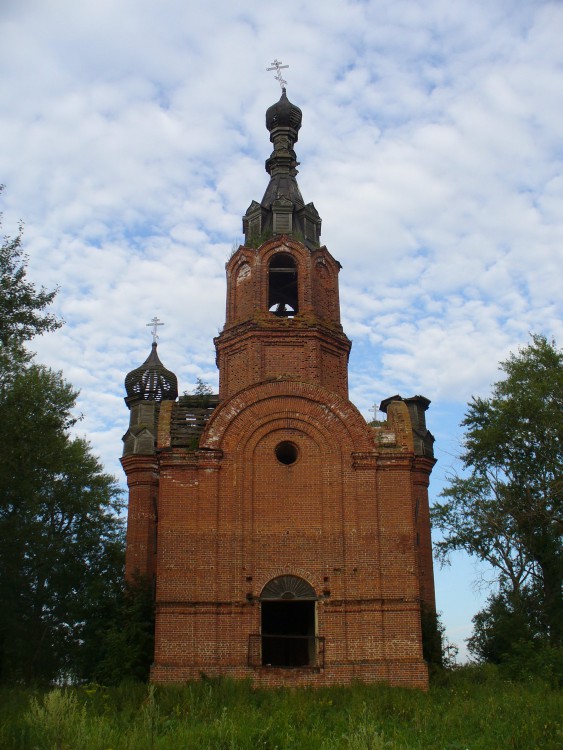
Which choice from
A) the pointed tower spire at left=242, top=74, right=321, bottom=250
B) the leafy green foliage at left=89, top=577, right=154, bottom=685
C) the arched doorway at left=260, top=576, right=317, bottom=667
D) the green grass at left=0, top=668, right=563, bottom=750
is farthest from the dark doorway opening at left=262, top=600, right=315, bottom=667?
the pointed tower spire at left=242, top=74, right=321, bottom=250

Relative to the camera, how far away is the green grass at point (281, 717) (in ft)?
32.2

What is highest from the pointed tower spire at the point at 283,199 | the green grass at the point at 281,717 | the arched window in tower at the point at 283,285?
the pointed tower spire at the point at 283,199

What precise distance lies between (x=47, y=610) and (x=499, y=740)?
59.2 feet

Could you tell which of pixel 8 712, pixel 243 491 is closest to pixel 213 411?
pixel 243 491

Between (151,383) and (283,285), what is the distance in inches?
200

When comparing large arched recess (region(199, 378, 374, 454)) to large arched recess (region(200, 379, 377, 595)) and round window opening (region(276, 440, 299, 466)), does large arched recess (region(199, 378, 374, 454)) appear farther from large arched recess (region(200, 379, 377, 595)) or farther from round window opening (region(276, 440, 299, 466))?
round window opening (region(276, 440, 299, 466))

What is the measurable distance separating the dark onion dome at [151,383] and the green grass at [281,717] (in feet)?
29.1

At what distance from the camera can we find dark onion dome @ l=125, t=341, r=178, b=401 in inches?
904

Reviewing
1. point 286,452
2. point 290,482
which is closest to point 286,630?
point 290,482

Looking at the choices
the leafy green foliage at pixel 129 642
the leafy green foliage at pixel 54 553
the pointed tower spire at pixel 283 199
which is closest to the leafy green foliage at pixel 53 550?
the leafy green foliage at pixel 54 553

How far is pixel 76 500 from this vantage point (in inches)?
1075

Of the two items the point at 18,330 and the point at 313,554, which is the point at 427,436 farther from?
the point at 18,330

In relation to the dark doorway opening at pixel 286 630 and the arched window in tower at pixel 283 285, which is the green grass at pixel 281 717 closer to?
the dark doorway opening at pixel 286 630

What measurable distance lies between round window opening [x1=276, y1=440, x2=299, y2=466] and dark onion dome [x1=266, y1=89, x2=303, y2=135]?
1006 centimetres
